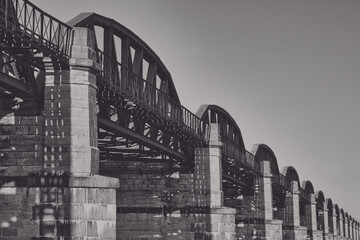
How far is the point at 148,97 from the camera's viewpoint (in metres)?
41.1

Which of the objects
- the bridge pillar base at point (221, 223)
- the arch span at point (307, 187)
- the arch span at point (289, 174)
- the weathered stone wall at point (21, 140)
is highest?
the arch span at point (289, 174)

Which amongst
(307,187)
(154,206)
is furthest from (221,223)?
(307,187)

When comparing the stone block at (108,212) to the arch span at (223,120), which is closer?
the stone block at (108,212)

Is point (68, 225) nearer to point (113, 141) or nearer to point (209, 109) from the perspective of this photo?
point (113, 141)

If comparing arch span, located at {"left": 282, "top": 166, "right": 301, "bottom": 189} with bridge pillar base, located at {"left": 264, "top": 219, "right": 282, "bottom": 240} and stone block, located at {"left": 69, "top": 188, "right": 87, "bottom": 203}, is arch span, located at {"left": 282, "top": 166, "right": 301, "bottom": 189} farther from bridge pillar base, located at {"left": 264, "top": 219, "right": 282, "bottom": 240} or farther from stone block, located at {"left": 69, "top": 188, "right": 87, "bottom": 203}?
stone block, located at {"left": 69, "top": 188, "right": 87, "bottom": 203}

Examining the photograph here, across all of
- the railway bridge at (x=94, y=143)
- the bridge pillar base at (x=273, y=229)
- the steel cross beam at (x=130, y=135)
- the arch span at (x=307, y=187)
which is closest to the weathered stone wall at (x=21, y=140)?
the railway bridge at (x=94, y=143)

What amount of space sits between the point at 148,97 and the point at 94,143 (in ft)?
35.1

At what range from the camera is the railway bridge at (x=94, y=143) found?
94.1ft

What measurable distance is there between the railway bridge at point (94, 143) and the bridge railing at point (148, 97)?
0.08 meters

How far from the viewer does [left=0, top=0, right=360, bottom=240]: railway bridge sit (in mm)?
28688

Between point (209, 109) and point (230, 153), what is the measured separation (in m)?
4.09

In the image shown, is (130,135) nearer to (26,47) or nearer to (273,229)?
(26,47)

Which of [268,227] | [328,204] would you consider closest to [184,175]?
[268,227]

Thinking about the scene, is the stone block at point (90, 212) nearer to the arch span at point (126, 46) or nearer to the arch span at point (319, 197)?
the arch span at point (126, 46)
